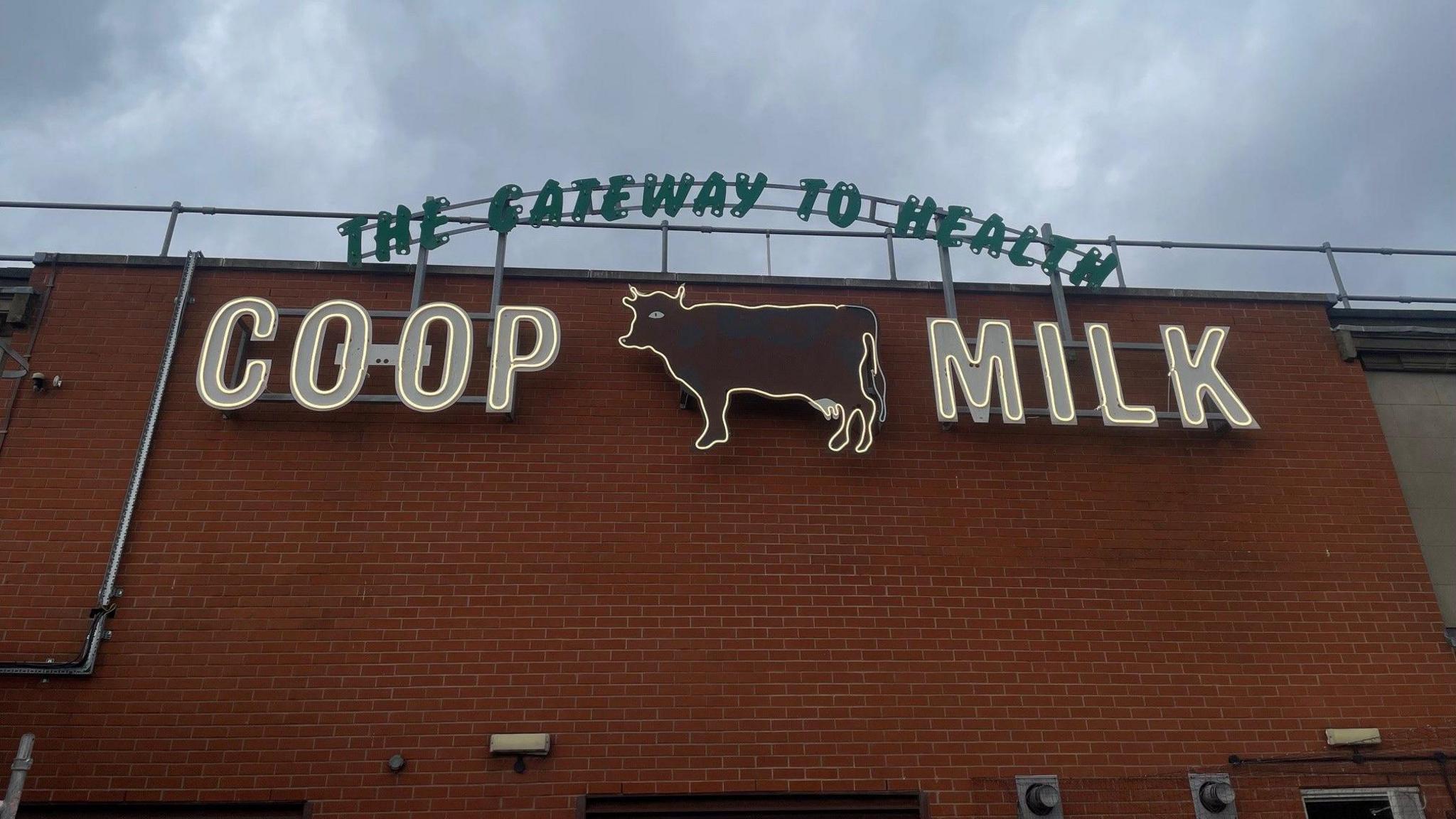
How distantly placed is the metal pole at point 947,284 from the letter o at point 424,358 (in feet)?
17.8

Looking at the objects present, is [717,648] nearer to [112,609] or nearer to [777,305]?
[777,305]

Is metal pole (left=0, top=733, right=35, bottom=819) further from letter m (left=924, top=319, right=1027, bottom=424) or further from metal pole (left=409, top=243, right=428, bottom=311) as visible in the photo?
letter m (left=924, top=319, right=1027, bottom=424)

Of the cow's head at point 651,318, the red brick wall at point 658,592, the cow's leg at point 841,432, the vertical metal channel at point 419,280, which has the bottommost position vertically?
the red brick wall at point 658,592

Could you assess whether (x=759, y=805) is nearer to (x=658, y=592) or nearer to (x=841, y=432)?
(x=658, y=592)

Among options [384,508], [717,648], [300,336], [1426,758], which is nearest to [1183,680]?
[1426,758]

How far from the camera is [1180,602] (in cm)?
1009

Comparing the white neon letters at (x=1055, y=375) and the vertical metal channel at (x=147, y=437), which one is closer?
the vertical metal channel at (x=147, y=437)

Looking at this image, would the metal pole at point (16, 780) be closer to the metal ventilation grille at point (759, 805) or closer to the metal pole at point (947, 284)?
the metal ventilation grille at point (759, 805)

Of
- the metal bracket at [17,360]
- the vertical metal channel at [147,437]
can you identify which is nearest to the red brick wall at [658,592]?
the vertical metal channel at [147,437]

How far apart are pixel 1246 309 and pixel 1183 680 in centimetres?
488

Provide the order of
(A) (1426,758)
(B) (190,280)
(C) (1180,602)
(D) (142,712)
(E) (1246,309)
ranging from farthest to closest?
(E) (1246,309) < (B) (190,280) < (C) (1180,602) < (A) (1426,758) < (D) (142,712)

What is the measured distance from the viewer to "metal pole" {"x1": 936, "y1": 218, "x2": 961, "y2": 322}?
11.6m

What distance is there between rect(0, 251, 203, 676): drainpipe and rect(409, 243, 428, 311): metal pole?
2.41 meters

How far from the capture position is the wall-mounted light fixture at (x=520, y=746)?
349 inches
